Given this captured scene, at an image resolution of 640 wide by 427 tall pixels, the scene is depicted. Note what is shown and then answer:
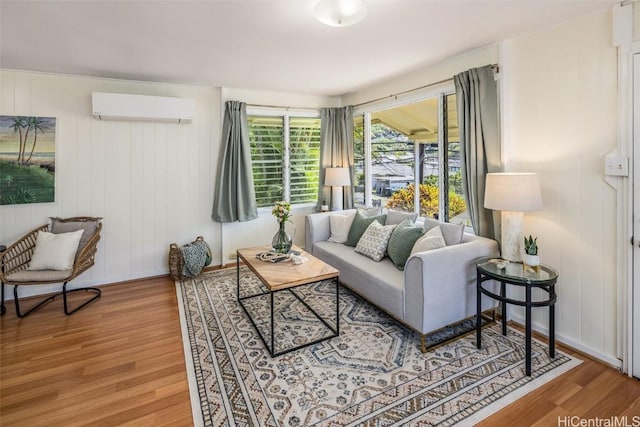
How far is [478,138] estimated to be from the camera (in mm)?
2867

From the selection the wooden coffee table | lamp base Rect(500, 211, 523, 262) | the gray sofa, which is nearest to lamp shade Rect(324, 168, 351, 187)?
the wooden coffee table

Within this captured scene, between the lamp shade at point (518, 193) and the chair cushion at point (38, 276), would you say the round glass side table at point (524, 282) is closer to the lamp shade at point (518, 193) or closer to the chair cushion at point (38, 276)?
the lamp shade at point (518, 193)

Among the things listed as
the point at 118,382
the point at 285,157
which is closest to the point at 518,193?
the point at 118,382

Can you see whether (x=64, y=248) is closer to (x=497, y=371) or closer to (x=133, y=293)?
(x=133, y=293)

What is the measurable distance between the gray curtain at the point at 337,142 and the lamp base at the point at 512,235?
2.46m

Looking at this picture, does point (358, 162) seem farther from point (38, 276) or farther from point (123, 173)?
point (38, 276)

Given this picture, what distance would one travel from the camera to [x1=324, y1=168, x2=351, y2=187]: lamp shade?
4.46 meters

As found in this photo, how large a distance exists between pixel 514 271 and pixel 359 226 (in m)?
1.74

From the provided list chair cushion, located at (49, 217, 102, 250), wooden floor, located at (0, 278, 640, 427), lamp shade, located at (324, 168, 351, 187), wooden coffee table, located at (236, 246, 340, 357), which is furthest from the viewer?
lamp shade, located at (324, 168, 351, 187)

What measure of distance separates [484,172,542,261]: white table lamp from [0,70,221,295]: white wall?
133 inches

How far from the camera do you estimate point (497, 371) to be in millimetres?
2156

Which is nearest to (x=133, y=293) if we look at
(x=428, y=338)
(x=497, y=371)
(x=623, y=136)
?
(x=428, y=338)

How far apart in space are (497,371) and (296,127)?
3.87m

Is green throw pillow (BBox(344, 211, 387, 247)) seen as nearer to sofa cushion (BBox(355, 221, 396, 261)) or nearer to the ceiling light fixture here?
sofa cushion (BBox(355, 221, 396, 261))
